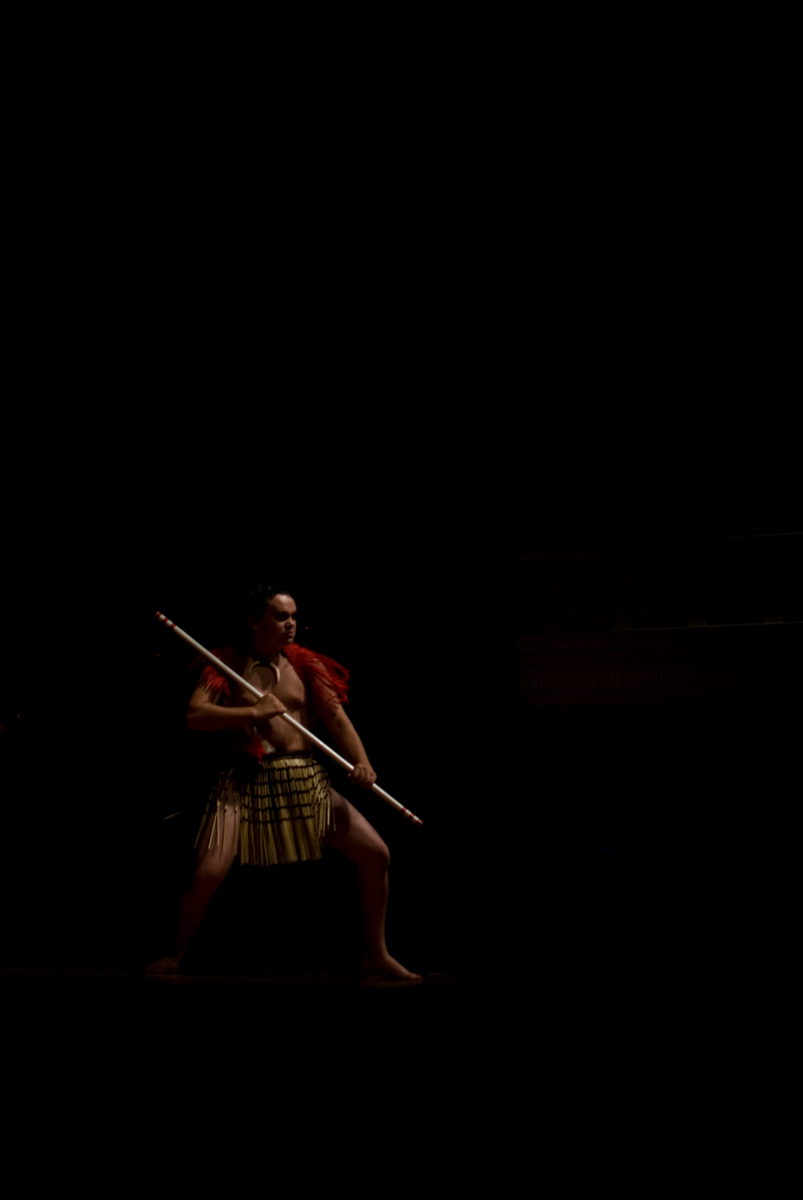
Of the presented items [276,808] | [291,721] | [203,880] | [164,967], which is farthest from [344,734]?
[164,967]

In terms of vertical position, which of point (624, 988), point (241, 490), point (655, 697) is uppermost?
point (241, 490)

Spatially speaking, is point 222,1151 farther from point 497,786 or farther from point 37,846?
point 37,846

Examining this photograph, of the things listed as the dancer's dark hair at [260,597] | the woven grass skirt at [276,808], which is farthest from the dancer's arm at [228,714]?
the dancer's dark hair at [260,597]

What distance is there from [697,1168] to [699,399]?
2727 mm

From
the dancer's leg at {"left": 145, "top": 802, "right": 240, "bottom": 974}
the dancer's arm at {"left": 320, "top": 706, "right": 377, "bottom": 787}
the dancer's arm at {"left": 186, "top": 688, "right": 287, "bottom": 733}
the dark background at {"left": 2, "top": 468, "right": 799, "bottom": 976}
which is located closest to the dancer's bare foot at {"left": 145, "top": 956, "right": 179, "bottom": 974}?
the dancer's leg at {"left": 145, "top": 802, "right": 240, "bottom": 974}

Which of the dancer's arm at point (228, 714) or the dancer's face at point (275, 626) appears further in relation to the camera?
the dancer's face at point (275, 626)

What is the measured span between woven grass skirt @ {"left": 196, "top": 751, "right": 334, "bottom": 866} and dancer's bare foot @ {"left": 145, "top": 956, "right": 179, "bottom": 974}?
36cm

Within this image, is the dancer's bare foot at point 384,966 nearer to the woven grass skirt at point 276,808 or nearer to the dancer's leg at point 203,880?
the woven grass skirt at point 276,808

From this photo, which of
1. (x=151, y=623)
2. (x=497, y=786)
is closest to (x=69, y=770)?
(x=151, y=623)

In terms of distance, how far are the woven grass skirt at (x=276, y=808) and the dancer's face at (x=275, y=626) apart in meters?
0.36

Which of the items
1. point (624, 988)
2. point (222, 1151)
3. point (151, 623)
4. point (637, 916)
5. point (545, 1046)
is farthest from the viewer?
point (151, 623)

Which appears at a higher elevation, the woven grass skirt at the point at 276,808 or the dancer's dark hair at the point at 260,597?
the dancer's dark hair at the point at 260,597

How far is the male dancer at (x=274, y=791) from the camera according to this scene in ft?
9.91

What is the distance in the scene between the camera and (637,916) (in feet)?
11.0
